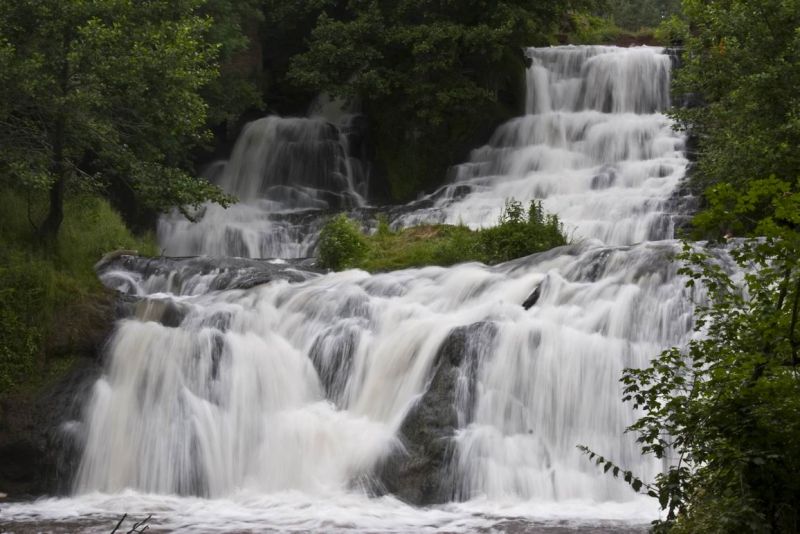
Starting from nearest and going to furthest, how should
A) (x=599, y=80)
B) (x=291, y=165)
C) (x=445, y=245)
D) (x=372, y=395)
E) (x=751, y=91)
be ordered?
(x=372, y=395) → (x=751, y=91) → (x=445, y=245) → (x=599, y=80) → (x=291, y=165)

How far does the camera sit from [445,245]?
17391mm

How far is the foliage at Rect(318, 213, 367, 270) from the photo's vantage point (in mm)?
18125

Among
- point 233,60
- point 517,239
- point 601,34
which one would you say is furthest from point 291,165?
point 601,34

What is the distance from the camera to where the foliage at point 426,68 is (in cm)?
2612

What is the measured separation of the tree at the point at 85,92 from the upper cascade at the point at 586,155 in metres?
5.89

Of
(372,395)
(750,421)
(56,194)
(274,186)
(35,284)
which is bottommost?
(372,395)

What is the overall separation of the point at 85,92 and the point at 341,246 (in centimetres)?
506

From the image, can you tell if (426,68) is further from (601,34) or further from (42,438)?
(42,438)

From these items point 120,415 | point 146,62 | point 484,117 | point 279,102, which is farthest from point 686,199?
point 279,102

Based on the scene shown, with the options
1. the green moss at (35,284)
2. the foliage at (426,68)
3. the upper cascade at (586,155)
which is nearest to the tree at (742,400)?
the green moss at (35,284)

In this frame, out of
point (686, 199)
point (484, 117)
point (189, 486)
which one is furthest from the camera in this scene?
point (484, 117)

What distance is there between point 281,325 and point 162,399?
201 centimetres

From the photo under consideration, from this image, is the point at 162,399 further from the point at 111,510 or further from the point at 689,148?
the point at 689,148

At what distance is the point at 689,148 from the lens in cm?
2375
